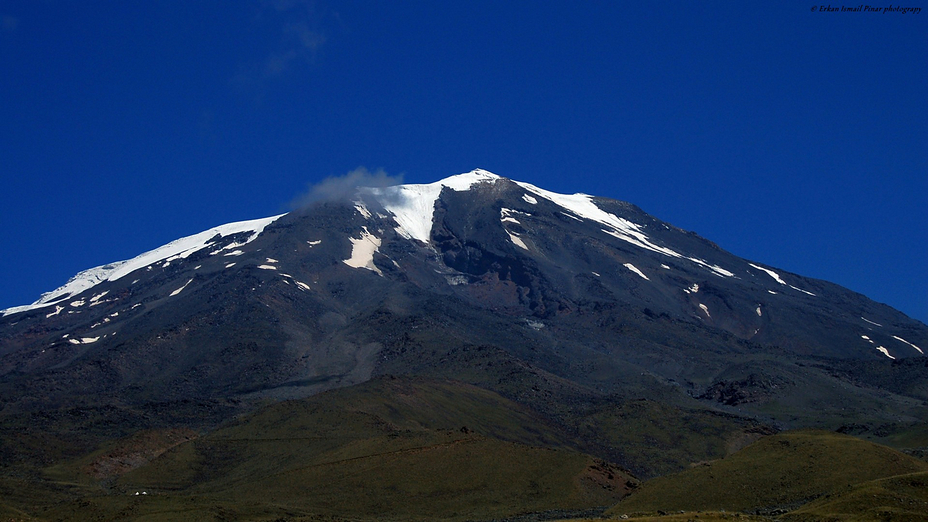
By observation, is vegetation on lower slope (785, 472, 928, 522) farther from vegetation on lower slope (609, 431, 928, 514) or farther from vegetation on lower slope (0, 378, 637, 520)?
vegetation on lower slope (0, 378, 637, 520)

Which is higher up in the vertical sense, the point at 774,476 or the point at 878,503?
the point at 774,476

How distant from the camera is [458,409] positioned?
15700 cm

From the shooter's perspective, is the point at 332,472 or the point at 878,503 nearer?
the point at 878,503

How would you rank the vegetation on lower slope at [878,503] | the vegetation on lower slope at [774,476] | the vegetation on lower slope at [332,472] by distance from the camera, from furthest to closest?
the vegetation on lower slope at [332,472] < the vegetation on lower slope at [774,476] < the vegetation on lower slope at [878,503]

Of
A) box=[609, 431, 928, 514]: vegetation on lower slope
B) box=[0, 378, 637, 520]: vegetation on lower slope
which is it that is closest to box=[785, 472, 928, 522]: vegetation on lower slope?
box=[609, 431, 928, 514]: vegetation on lower slope

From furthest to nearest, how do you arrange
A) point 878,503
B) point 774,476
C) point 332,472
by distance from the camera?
point 332,472
point 774,476
point 878,503

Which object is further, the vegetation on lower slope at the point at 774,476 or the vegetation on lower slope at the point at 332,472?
the vegetation on lower slope at the point at 332,472

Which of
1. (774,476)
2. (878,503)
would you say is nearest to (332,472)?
(774,476)

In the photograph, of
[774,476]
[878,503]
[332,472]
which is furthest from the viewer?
[332,472]

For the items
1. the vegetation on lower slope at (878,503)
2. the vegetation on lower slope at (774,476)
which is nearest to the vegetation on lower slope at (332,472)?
the vegetation on lower slope at (774,476)

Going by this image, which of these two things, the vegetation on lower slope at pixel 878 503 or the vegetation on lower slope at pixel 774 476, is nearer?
the vegetation on lower slope at pixel 878 503

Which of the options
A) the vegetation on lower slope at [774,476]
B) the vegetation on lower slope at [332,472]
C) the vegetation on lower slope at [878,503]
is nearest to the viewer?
the vegetation on lower slope at [878,503]

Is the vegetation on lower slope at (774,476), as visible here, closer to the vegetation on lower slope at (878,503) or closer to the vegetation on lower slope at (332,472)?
the vegetation on lower slope at (878,503)

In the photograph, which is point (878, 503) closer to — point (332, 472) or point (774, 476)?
point (774, 476)
